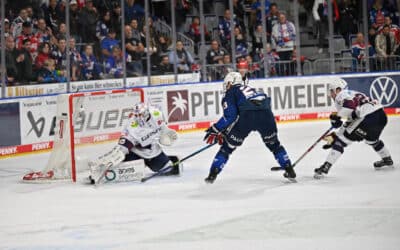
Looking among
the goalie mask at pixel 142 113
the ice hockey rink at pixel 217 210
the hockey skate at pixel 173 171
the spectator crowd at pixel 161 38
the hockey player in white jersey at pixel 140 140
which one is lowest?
the ice hockey rink at pixel 217 210

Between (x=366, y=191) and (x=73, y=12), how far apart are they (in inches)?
247

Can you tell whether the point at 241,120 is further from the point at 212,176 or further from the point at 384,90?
the point at 384,90

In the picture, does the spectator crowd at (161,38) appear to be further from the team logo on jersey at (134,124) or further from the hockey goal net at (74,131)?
the team logo on jersey at (134,124)

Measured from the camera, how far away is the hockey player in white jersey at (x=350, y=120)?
9586 millimetres

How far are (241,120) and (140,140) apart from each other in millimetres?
1267

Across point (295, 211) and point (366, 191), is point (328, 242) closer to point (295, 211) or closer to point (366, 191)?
point (295, 211)

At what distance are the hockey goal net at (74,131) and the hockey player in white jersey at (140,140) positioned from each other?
1.61 ft

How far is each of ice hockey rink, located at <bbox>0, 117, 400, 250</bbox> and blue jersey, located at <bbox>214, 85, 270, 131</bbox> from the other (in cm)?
70

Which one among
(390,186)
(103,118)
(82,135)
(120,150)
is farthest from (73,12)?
(390,186)

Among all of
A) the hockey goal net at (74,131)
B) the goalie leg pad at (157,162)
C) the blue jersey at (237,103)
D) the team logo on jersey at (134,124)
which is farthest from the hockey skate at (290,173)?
the hockey goal net at (74,131)

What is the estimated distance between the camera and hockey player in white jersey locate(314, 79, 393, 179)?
31.4 feet

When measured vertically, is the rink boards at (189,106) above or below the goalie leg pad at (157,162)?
above

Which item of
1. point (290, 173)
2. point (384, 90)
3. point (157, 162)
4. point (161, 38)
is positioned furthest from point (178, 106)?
point (290, 173)

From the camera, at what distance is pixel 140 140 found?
32.2 feet
